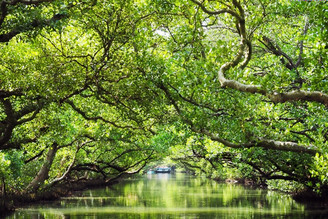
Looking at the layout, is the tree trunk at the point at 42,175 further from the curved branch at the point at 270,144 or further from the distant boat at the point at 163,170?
the distant boat at the point at 163,170

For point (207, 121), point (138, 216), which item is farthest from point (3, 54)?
point (138, 216)

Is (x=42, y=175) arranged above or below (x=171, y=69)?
below

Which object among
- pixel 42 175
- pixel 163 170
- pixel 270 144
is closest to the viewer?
pixel 270 144

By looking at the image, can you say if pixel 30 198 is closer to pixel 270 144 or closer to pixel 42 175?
pixel 42 175

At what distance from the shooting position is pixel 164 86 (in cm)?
1518

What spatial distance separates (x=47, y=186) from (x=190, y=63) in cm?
1608

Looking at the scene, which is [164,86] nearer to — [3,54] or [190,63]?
[190,63]

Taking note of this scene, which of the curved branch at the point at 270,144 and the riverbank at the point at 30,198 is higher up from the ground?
the curved branch at the point at 270,144

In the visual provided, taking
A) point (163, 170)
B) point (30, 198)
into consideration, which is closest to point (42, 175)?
point (30, 198)

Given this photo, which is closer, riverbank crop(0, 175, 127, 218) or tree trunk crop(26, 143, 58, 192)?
riverbank crop(0, 175, 127, 218)

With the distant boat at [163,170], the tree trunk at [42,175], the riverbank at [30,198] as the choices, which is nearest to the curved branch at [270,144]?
the riverbank at [30,198]

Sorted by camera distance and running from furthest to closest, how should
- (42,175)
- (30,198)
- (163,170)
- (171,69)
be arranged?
(163,170), (42,175), (30,198), (171,69)

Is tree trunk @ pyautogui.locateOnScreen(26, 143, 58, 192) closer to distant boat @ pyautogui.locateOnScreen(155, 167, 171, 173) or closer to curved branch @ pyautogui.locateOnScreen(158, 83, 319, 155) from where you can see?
curved branch @ pyautogui.locateOnScreen(158, 83, 319, 155)

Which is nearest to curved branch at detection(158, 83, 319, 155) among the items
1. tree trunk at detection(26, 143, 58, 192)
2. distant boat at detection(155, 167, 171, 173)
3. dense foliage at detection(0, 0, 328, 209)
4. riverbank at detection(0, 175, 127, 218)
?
dense foliage at detection(0, 0, 328, 209)
